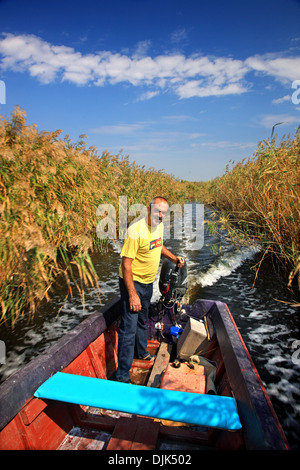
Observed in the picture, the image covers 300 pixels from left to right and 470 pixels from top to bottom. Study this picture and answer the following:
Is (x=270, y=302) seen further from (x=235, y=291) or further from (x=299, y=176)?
(x=299, y=176)

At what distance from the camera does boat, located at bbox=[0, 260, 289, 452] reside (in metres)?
1.79

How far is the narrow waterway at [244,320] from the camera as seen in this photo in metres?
3.91

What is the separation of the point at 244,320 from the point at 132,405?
14.2ft

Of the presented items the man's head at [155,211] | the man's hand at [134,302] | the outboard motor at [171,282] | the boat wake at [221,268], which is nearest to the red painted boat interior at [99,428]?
the man's hand at [134,302]

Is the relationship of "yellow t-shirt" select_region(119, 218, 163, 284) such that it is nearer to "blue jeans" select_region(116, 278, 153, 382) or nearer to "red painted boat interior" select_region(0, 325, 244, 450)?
"blue jeans" select_region(116, 278, 153, 382)

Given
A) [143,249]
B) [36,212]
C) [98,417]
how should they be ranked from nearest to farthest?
[98,417] < [143,249] < [36,212]

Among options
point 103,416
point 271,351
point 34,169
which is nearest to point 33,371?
point 103,416

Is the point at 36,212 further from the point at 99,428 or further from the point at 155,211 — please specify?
the point at 99,428

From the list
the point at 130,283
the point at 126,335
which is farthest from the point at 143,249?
the point at 126,335

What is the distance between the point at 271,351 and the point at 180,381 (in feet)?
9.35

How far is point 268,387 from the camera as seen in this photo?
384cm

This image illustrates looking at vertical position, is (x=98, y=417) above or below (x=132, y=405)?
below

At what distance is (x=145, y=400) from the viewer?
74.8 inches

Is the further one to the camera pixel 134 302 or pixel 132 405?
pixel 134 302
